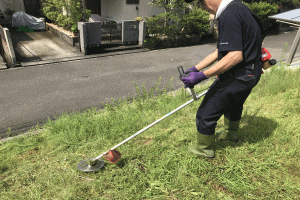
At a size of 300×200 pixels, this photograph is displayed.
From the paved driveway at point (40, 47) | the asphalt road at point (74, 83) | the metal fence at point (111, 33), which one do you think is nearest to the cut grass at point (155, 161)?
the asphalt road at point (74, 83)

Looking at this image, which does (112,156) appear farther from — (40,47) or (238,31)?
(40,47)

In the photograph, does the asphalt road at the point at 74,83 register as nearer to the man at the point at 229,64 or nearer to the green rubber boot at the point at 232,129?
the man at the point at 229,64

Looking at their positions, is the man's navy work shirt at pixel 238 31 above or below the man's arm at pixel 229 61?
above

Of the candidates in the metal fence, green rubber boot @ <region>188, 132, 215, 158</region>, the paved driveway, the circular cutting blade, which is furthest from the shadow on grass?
the metal fence

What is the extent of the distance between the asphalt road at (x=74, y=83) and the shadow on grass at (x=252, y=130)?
2.83 m

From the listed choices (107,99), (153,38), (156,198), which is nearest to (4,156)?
(156,198)

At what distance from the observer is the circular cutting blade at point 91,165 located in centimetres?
262

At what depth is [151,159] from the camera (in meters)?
2.88

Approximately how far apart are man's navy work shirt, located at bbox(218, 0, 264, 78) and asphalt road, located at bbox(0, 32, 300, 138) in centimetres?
325

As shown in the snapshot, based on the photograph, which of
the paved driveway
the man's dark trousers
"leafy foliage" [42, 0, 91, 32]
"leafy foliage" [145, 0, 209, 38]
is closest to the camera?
the man's dark trousers

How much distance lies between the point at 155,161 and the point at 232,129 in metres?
1.16

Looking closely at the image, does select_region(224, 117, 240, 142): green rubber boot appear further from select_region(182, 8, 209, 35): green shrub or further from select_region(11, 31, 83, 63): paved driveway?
select_region(182, 8, 209, 35): green shrub

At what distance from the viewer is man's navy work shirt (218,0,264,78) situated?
207 centimetres

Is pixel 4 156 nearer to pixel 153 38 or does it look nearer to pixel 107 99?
pixel 107 99
